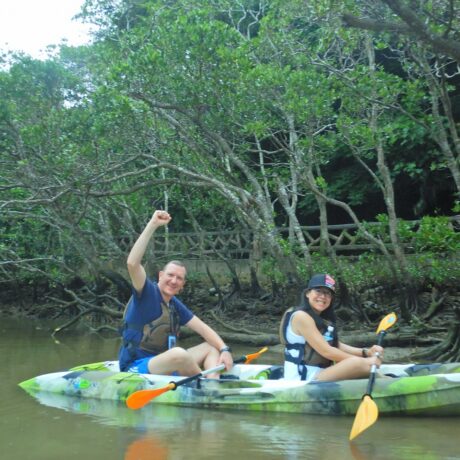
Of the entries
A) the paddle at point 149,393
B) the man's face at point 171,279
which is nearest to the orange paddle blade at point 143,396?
the paddle at point 149,393

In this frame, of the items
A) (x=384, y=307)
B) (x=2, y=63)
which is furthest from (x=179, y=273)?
(x=2, y=63)

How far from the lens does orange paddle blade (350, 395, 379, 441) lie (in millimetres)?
4867

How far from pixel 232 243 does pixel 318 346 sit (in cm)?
920

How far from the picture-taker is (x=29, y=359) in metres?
9.42

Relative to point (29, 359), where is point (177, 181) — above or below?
above

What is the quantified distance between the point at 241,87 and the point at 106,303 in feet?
18.4

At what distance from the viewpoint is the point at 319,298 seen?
5.68 metres

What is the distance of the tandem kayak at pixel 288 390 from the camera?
5.40 metres

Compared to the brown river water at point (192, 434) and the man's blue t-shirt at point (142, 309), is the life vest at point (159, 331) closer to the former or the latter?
the man's blue t-shirt at point (142, 309)

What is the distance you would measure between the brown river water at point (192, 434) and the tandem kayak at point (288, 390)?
8cm

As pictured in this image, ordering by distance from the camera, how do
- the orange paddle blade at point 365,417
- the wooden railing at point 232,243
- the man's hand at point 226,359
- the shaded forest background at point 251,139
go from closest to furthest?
the orange paddle blade at point 365,417, the man's hand at point 226,359, the shaded forest background at point 251,139, the wooden railing at point 232,243

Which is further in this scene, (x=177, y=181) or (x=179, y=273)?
(x=177, y=181)

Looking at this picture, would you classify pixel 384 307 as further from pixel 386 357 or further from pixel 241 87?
pixel 241 87

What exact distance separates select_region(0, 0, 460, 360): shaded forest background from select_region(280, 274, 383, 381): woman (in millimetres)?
2537
